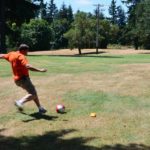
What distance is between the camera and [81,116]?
12.8m

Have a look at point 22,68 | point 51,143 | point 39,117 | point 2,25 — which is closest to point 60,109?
point 39,117

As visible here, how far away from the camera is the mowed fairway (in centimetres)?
1034

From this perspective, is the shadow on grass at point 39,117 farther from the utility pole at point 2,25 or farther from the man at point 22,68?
the utility pole at point 2,25

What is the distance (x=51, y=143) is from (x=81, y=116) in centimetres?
256

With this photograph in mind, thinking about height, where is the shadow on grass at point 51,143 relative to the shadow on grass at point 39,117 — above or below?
above

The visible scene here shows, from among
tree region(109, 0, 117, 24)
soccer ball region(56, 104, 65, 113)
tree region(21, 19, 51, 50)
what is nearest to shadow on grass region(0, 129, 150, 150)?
soccer ball region(56, 104, 65, 113)

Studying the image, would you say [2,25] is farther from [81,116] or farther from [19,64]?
[81,116]

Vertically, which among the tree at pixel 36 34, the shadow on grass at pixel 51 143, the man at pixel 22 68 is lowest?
the tree at pixel 36 34

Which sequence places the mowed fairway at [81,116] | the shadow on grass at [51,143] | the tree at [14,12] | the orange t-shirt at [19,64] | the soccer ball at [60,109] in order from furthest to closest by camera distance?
the tree at [14,12]
the soccer ball at [60,109]
the orange t-shirt at [19,64]
the mowed fairway at [81,116]
the shadow on grass at [51,143]

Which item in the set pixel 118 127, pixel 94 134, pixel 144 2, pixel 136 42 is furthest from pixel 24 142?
pixel 136 42

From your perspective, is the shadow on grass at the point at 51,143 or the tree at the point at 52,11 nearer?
the shadow on grass at the point at 51,143

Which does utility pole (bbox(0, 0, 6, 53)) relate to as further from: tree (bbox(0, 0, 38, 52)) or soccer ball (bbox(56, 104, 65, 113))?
soccer ball (bbox(56, 104, 65, 113))

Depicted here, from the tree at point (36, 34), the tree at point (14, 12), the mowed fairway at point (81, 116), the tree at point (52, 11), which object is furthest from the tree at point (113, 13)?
the mowed fairway at point (81, 116)

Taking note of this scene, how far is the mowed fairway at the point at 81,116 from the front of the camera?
10.3 metres
